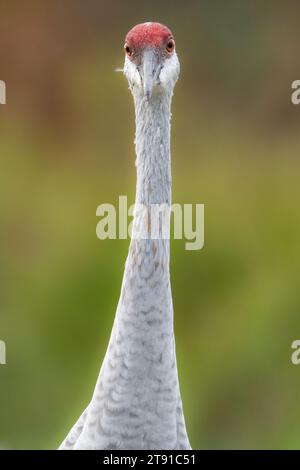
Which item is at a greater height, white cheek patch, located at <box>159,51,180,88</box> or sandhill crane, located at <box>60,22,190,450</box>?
white cheek patch, located at <box>159,51,180,88</box>

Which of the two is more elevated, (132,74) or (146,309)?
(132,74)

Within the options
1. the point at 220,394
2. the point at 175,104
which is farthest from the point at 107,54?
the point at 220,394

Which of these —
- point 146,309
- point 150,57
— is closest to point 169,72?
point 150,57

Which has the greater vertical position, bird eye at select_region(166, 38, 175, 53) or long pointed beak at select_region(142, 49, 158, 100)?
bird eye at select_region(166, 38, 175, 53)

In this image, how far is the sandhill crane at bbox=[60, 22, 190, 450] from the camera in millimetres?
1438

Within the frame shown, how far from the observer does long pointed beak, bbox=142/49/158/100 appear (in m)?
1.39

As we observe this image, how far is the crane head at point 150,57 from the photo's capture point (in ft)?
4.65

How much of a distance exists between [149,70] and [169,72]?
0.04m

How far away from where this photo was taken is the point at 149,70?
1408mm

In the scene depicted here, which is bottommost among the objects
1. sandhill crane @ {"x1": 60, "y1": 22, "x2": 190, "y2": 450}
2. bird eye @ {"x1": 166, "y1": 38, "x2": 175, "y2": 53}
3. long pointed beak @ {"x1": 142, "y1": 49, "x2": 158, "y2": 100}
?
sandhill crane @ {"x1": 60, "y1": 22, "x2": 190, "y2": 450}

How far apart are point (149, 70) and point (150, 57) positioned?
0.07 feet

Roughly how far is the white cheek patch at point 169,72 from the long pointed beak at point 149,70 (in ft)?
0.05

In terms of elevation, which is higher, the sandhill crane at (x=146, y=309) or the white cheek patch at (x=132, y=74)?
the white cheek patch at (x=132, y=74)

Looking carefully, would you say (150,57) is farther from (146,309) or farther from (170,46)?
(146,309)
